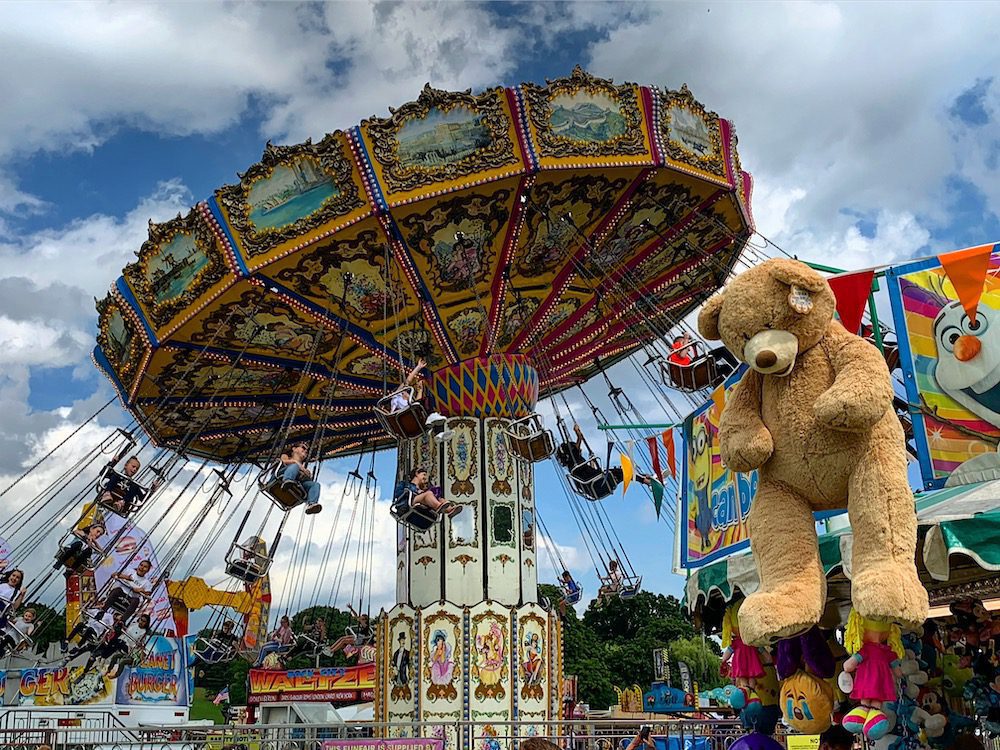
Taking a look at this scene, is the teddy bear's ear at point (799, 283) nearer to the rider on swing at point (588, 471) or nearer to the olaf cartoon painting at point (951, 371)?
the olaf cartoon painting at point (951, 371)

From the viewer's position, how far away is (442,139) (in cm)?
1249

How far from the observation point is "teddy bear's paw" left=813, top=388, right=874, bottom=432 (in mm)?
4520

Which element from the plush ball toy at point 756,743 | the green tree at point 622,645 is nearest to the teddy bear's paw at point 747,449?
the plush ball toy at point 756,743

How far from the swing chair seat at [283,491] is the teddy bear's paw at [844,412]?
819cm

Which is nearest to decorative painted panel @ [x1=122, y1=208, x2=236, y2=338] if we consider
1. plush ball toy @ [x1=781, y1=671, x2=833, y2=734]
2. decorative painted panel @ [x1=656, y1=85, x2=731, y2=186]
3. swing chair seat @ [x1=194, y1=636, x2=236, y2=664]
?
swing chair seat @ [x1=194, y1=636, x2=236, y2=664]

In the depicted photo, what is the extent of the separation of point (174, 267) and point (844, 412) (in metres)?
11.0

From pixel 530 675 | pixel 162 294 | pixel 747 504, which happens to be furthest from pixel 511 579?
pixel 747 504

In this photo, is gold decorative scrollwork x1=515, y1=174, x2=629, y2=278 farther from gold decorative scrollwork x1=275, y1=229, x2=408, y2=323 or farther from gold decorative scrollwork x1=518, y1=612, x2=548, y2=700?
gold decorative scrollwork x1=518, y1=612, x2=548, y2=700

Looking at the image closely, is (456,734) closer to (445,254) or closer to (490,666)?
(490,666)

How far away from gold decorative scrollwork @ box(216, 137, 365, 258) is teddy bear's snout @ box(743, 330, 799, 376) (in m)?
8.38

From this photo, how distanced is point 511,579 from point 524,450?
90.2 inches

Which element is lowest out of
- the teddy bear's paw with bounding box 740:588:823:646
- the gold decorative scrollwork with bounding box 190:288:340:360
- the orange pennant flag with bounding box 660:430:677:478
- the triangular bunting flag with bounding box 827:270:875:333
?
the teddy bear's paw with bounding box 740:588:823:646

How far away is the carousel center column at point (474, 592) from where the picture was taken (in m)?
13.6

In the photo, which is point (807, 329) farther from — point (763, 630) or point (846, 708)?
point (846, 708)
